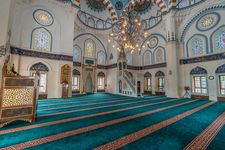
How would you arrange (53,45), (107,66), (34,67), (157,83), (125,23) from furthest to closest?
(107,66), (157,83), (53,45), (34,67), (125,23)

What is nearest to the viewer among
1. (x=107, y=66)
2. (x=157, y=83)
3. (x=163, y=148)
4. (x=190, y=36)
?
(x=163, y=148)

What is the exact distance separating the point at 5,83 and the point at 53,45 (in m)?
6.05

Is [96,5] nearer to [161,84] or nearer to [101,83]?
[101,83]

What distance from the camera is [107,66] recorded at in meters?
12.8

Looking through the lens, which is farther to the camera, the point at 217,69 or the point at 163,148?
the point at 217,69

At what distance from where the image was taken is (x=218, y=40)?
7.93 metres

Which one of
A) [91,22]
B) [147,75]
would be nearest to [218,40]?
[147,75]

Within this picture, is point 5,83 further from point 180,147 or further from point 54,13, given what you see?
point 54,13

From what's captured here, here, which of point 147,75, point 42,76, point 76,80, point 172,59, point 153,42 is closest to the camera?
point 42,76

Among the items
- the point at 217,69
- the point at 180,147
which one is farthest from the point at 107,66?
the point at 180,147

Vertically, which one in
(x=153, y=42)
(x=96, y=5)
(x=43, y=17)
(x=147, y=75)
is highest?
(x=96, y=5)

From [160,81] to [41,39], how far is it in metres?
10.2

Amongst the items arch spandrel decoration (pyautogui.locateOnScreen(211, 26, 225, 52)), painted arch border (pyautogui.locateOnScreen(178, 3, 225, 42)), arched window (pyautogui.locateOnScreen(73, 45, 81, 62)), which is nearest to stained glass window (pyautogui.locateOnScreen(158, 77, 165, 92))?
painted arch border (pyautogui.locateOnScreen(178, 3, 225, 42))

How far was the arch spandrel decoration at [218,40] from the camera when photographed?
25.5 feet
